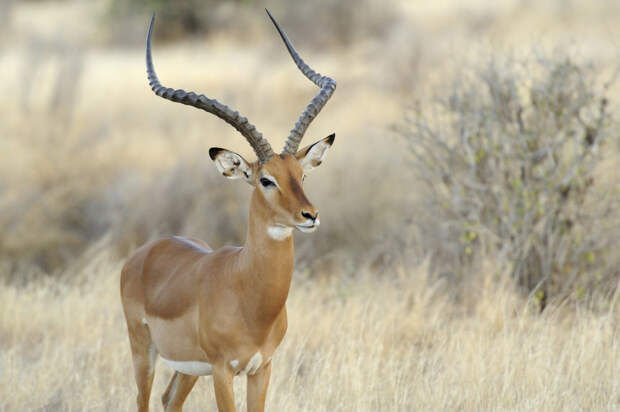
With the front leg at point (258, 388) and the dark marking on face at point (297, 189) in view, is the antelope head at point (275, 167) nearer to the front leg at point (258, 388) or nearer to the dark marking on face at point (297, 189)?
the dark marking on face at point (297, 189)

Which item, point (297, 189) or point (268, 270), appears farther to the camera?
point (268, 270)

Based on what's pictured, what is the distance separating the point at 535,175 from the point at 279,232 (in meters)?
4.30

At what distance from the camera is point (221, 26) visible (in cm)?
2897

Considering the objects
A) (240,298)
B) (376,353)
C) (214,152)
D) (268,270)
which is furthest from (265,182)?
(376,353)

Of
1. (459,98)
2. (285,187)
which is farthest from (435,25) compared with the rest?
(285,187)

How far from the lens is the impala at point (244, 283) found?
4176mm

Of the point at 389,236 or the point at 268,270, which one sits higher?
the point at 268,270

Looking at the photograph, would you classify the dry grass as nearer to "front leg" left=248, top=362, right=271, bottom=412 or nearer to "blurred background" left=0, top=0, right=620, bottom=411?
"blurred background" left=0, top=0, right=620, bottom=411

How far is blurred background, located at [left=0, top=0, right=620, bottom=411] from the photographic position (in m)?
5.84

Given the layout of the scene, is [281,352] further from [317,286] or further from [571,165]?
[571,165]

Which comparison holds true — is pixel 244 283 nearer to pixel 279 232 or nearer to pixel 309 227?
pixel 279 232

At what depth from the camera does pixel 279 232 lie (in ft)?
13.8

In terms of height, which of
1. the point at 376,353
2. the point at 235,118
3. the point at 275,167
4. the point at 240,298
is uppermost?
the point at 235,118

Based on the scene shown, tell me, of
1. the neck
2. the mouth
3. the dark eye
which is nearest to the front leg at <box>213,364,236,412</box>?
the neck
